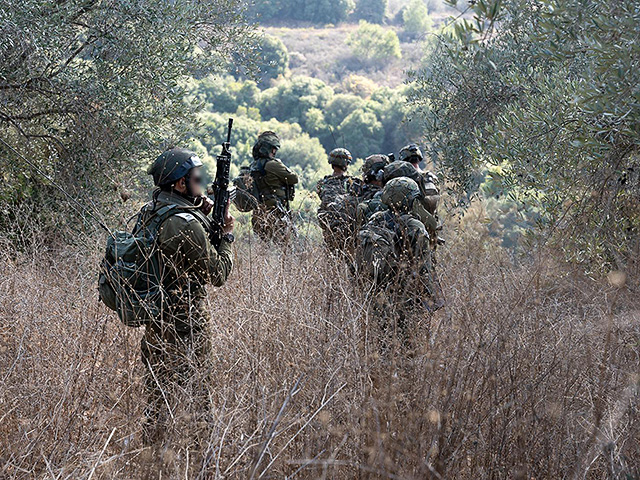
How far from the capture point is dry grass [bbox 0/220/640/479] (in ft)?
7.48

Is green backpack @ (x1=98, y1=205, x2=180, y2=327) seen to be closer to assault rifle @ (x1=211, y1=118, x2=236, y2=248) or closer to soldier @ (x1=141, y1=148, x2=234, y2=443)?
soldier @ (x1=141, y1=148, x2=234, y2=443)

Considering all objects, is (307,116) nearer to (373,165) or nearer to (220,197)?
(373,165)

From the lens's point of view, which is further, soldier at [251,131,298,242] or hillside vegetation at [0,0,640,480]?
soldier at [251,131,298,242]

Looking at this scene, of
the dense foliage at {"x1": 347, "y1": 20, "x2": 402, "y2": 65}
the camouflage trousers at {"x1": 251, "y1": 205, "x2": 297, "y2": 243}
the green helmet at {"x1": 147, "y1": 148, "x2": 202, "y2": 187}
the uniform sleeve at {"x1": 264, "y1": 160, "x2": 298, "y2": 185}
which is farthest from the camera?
the dense foliage at {"x1": 347, "y1": 20, "x2": 402, "y2": 65}

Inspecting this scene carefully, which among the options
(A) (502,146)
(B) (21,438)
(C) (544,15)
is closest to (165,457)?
(B) (21,438)

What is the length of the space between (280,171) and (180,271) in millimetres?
4789

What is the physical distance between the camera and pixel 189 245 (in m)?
3.10

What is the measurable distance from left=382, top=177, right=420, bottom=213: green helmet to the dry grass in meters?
1.00

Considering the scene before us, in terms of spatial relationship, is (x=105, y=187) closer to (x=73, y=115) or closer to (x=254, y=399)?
(x=73, y=115)

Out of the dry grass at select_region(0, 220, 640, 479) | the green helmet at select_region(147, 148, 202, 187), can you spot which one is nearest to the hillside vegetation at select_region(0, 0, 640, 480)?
Answer: the dry grass at select_region(0, 220, 640, 479)

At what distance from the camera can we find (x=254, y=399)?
2580 millimetres

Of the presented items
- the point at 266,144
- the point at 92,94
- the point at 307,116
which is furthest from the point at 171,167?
the point at 307,116

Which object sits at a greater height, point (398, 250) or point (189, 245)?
point (189, 245)

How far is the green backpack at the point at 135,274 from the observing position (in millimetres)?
3102
